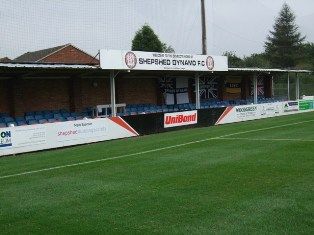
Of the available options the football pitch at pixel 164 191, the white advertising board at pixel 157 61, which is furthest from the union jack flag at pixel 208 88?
the football pitch at pixel 164 191

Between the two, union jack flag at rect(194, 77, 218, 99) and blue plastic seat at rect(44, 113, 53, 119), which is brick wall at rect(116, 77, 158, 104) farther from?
blue plastic seat at rect(44, 113, 53, 119)

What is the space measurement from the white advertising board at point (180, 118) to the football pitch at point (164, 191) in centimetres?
828

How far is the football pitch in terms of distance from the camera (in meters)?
7.16

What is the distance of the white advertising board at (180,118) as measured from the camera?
25.3 metres

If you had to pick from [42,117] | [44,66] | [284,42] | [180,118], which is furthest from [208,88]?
[284,42]

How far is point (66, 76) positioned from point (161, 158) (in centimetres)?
1366

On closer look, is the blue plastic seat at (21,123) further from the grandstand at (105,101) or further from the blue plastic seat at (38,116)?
the blue plastic seat at (38,116)

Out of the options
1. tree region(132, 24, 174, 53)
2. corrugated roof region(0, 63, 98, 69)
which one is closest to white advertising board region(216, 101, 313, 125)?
corrugated roof region(0, 63, 98, 69)

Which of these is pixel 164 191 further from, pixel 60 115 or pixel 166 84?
pixel 166 84

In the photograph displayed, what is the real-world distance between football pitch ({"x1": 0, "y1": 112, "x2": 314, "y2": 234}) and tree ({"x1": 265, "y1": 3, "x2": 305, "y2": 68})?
77863 mm

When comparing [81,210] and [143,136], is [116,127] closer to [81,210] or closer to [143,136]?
[143,136]

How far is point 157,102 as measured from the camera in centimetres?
3334

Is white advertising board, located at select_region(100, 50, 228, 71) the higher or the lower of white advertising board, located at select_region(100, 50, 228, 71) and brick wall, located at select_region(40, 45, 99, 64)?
the lower

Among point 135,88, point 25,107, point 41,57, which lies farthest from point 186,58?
point 41,57
